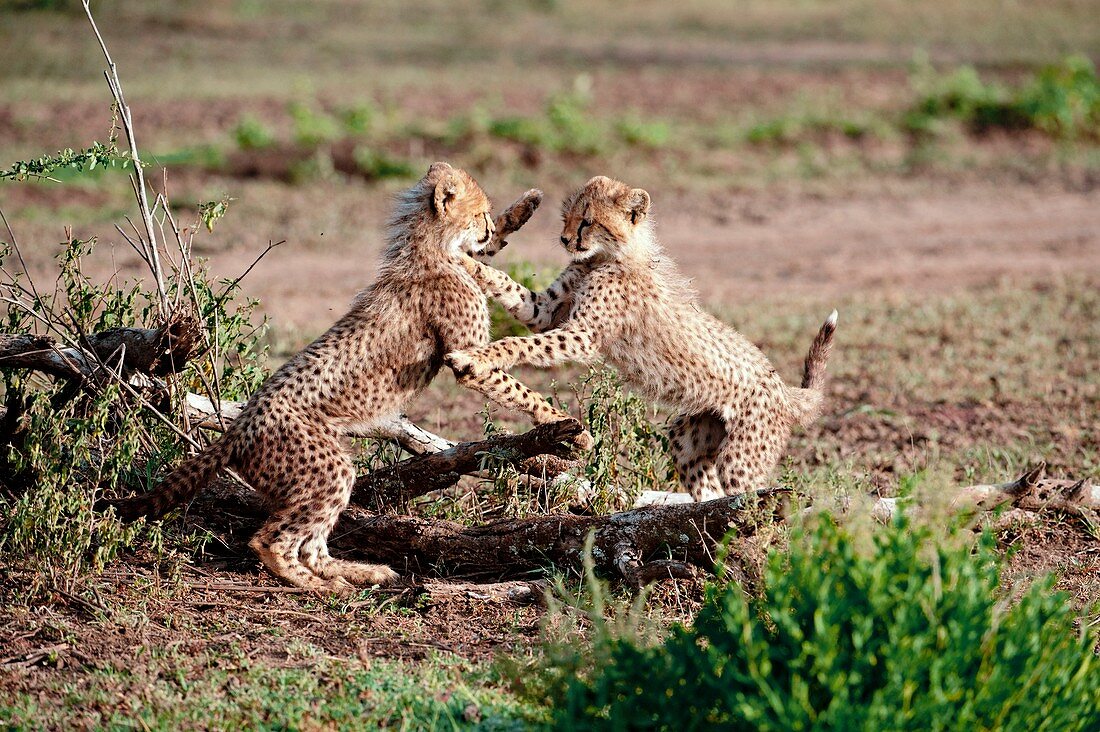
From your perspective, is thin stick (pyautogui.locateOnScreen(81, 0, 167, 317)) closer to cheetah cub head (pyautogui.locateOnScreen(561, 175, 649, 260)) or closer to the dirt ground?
the dirt ground

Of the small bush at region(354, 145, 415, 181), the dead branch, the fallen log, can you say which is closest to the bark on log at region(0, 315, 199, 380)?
the fallen log

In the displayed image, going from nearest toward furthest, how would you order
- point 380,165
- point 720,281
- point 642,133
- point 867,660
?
point 867,660, point 720,281, point 380,165, point 642,133

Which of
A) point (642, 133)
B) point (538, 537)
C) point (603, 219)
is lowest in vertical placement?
point (538, 537)

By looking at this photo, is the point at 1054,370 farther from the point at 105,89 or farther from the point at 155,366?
the point at 105,89

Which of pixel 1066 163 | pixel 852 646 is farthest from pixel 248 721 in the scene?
pixel 1066 163

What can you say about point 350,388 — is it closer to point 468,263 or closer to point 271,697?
point 468,263

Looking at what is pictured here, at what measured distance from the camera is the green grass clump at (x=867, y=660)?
3340 mm

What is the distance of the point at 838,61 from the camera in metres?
19.4

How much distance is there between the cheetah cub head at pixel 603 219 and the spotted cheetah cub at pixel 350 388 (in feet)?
1.40

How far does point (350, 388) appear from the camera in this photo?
5191 millimetres

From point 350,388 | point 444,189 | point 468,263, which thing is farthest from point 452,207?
point 350,388

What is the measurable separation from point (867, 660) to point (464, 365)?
7.51 ft

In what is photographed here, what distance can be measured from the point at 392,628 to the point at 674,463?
191 cm

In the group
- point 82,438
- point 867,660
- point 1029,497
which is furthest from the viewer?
point 1029,497
